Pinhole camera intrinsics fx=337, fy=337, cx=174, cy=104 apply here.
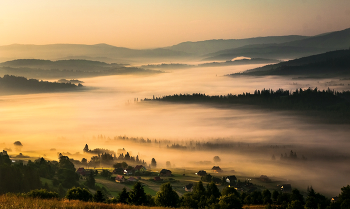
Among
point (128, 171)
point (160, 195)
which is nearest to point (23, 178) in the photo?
point (160, 195)

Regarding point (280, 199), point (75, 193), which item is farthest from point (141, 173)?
point (75, 193)

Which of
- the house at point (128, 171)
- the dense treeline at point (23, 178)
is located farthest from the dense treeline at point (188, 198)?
the house at point (128, 171)

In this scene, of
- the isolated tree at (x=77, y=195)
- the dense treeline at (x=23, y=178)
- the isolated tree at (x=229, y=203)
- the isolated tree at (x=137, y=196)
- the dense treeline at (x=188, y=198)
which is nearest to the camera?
the isolated tree at (x=229, y=203)

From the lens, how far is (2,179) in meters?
107

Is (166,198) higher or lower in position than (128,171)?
higher

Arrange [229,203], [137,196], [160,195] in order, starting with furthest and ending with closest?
[160,195], [137,196], [229,203]

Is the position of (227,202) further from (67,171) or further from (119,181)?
(119,181)

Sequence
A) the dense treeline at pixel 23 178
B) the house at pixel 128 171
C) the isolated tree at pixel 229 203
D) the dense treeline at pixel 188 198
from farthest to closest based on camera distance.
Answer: the house at pixel 128 171 → the dense treeline at pixel 23 178 → the dense treeline at pixel 188 198 → the isolated tree at pixel 229 203

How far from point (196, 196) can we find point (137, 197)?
70.4 ft

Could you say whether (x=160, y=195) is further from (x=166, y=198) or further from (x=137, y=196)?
(x=137, y=196)

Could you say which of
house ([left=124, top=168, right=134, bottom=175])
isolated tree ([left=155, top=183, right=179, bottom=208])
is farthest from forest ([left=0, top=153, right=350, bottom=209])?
house ([left=124, top=168, right=134, bottom=175])

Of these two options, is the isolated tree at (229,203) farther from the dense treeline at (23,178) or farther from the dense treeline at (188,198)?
the dense treeline at (23,178)

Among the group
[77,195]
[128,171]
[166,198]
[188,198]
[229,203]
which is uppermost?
[77,195]

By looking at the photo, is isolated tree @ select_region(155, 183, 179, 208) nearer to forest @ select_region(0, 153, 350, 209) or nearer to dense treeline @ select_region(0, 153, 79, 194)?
forest @ select_region(0, 153, 350, 209)
